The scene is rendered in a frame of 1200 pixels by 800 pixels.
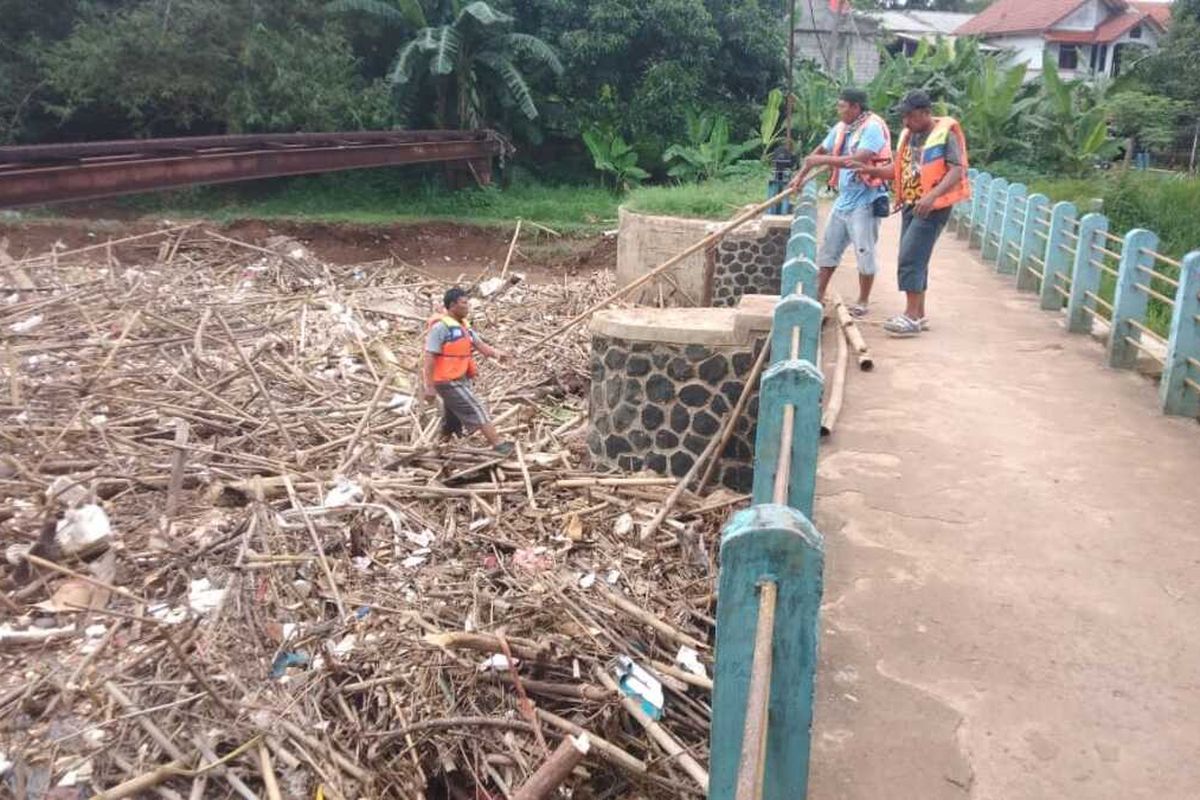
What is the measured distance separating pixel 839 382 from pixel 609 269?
457 inches

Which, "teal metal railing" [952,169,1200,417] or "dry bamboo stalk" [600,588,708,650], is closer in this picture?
"dry bamboo stalk" [600,588,708,650]

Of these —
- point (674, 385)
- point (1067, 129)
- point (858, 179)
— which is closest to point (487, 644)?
point (674, 385)

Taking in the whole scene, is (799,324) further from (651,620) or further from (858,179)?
(858,179)

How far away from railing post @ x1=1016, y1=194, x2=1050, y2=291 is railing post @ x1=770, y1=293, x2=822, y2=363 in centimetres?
692

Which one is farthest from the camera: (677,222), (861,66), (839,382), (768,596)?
(861,66)

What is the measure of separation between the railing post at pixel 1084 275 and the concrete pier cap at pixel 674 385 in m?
3.37

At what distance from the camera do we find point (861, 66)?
115 feet

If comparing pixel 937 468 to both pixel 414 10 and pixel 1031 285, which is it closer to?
pixel 1031 285

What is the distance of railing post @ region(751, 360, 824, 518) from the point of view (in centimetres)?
398

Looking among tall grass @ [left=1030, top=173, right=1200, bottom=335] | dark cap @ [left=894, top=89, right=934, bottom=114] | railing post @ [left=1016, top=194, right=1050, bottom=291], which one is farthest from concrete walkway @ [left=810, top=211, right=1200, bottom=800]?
tall grass @ [left=1030, top=173, right=1200, bottom=335]

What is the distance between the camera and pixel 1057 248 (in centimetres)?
966

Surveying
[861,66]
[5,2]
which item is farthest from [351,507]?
[861,66]

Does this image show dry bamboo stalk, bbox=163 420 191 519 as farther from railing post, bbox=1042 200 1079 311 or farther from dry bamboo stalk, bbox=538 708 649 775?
railing post, bbox=1042 200 1079 311

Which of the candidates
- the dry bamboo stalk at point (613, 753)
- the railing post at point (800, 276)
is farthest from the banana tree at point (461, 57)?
the dry bamboo stalk at point (613, 753)
